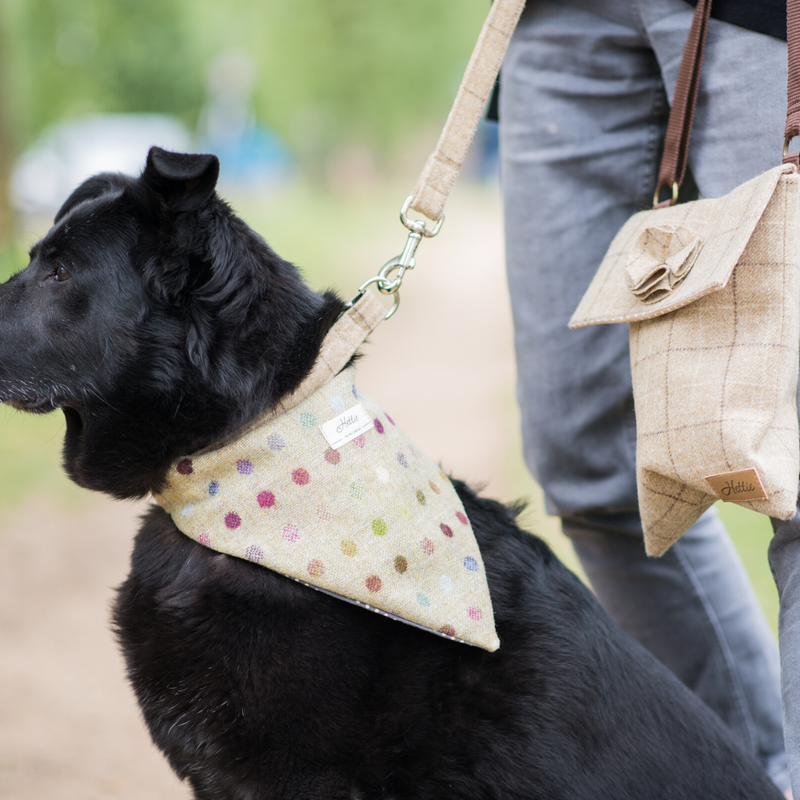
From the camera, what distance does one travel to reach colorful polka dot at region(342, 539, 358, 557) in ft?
5.27

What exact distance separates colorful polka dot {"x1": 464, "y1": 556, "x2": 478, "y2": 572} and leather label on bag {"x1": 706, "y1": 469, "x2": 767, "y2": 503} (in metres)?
0.49

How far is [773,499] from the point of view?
140 centimetres

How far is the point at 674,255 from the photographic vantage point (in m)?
1.63

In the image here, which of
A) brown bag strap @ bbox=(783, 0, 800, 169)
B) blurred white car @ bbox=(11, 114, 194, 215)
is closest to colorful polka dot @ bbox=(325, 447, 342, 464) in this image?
brown bag strap @ bbox=(783, 0, 800, 169)

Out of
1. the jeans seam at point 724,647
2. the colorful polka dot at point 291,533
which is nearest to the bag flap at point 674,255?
the colorful polka dot at point 291,533

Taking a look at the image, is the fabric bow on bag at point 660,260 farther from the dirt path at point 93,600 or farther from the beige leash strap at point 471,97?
the dirt path at point 93,600

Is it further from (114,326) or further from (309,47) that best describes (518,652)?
(309,47)

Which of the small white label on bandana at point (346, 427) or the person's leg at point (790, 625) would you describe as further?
the small white label on bandana at point (346, 427)

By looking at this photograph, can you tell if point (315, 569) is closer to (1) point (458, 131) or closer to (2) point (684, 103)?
(1) point (458, 131)

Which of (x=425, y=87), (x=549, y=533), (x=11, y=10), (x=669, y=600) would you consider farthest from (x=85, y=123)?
(x=669, y=600)

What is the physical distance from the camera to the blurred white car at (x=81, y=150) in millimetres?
20266

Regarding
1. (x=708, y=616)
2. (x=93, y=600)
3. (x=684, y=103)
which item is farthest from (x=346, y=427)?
(x=93, y=600)

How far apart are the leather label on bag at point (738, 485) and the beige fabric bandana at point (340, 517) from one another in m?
0.50

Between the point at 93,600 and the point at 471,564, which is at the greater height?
the point at 471,564
